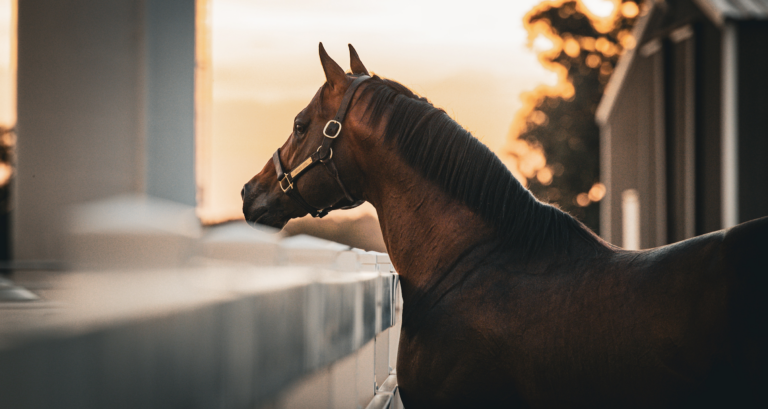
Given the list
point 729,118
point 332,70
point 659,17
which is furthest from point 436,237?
point 659,17

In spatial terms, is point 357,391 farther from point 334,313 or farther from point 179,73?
point 179,73

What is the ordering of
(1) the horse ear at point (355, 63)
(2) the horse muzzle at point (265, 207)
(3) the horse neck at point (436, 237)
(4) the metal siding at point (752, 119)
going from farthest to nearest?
(4) the metal siding at point (752, 119)
(2) the horse muzzle at point (265, 207)
(1) the horse ear at point (355, 63)
(3) the horse neck at point (436, 237)

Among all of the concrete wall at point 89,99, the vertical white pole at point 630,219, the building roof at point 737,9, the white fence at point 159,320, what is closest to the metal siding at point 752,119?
the building roof at point 737,9

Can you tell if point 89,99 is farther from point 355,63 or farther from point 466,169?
point 466,169

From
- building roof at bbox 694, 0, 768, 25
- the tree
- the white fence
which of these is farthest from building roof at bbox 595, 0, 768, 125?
the white fence

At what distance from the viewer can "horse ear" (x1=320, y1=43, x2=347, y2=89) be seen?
2.88 meters

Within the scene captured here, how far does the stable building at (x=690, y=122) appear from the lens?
10844mm

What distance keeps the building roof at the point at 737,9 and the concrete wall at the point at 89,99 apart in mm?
11142

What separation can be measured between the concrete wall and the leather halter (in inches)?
26.4

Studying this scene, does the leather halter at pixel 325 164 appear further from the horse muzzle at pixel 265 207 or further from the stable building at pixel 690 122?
the stable building at pixel 690 122

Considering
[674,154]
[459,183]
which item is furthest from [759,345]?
[674,154]

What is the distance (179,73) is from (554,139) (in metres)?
23.3

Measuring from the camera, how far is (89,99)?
2.41m

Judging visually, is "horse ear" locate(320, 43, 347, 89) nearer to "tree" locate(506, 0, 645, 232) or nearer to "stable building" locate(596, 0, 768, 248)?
"stable building" locate(596, 0, 768, 248)
